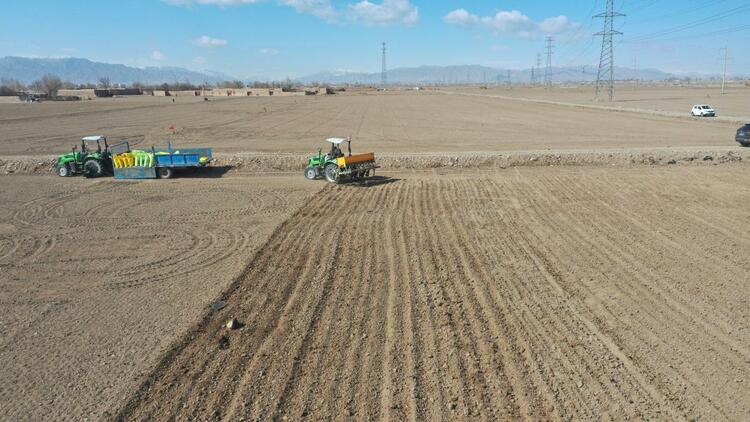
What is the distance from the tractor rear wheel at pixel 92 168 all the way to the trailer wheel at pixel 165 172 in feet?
8.91

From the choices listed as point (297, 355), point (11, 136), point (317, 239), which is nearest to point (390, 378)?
point (297, 355)

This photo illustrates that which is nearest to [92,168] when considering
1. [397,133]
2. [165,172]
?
[165,172]

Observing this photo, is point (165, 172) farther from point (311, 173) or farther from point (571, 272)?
point (571, 272)

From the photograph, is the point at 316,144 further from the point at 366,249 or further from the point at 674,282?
the point at 674,282

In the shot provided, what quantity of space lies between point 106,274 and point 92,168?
12727 millimetres

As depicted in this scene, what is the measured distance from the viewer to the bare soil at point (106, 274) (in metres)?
7.20

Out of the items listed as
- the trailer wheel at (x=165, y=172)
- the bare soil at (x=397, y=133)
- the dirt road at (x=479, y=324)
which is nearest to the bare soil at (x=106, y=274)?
the dirt road at (x=479, y=324)

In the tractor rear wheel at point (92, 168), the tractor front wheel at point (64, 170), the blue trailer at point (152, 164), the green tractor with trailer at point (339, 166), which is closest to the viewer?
the green tractor with trailer at point (339, 166)

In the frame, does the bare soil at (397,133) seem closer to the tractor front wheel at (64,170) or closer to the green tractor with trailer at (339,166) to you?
the tractor front wheel at (64,170)

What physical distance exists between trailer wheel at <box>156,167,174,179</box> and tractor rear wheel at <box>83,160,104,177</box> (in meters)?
2.71

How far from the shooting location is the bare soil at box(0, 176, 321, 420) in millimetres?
7195

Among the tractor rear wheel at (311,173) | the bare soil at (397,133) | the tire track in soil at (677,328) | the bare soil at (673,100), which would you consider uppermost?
the bare soil at (673,100)

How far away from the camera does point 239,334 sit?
26.9 feet

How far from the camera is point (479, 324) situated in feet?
27.3
